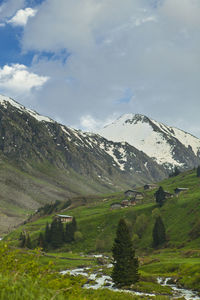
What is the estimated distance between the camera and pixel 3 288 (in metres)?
7.52

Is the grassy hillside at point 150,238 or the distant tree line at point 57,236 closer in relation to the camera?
the grassy hillside at point 150,238

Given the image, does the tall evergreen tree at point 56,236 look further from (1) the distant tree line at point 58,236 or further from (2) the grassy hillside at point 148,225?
(2) the grassy hillside at point 148,225

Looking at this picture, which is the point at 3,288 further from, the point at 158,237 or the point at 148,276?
the point at 158,237

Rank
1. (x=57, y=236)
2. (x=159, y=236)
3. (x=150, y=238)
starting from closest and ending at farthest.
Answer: (x=159, y=236) < (x=150, y=238) < (x=57, y=236)

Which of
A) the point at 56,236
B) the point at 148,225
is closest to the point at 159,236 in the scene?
the point at 148,225

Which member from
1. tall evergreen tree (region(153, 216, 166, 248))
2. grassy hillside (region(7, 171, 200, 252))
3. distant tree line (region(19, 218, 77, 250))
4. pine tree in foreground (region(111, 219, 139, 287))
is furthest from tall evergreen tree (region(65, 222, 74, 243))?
pine tree in foreground (region(111, 219, 139, 287))

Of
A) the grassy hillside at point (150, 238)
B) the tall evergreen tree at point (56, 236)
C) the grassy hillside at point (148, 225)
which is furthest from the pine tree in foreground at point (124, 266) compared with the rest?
the tall evergreen tree at point (56, 236)

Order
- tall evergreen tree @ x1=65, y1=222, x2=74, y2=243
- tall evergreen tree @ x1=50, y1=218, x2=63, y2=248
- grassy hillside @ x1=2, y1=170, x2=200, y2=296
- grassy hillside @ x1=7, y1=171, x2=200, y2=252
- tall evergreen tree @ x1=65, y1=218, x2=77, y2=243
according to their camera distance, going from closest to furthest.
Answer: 1. grassy hillside @ x1=2, y1=170, x2=200, y2=296
2. grassy hillside @ x1=7, y1=171, x2=200, y2=252
3. tall evergreen tree @ x1=50, y1=218, x2=63, y2=248
4. tall evergreen tree @ x1=65, y1=222, x2=74, y2=243
5. tall evergreen tree @ x1=65, y1=218, x2=77, y2=243

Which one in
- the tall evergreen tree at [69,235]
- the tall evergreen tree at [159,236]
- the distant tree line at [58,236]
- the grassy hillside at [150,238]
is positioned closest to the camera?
the grassy hillside at [150,238]

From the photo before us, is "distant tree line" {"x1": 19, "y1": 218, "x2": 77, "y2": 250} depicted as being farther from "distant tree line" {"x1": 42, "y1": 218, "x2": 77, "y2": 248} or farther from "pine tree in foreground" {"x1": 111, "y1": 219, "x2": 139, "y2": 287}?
"pine tree in foreground" {"x1": 111, "y1": 219, "x2": 139, "y2": 287}

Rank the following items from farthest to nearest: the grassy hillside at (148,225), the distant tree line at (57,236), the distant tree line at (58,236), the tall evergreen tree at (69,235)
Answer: the tall evergreen tree at (69,235) < the distant tree line at (58,236) < the distant tree line at (57,236) < the grassy hillside at (148,225)

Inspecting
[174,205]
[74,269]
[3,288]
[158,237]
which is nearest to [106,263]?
[74,269]

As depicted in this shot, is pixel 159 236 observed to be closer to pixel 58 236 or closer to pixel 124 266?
pixel 58 236

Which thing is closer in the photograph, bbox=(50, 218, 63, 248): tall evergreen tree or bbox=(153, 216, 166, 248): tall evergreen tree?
bbox=(153, 216, 166, 248): tall evergreen tree
